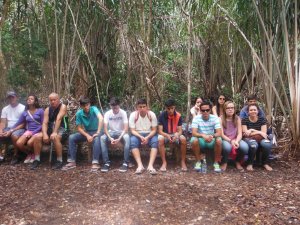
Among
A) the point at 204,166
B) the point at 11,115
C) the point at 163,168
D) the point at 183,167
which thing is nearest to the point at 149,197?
the point at 163,168

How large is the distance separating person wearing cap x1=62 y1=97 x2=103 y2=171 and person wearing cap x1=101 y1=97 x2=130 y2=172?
10 cm

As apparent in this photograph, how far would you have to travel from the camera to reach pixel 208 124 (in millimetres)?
4996

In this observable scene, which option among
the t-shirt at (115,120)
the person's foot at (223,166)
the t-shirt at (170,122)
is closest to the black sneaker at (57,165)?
the t-shirt at (115,120)

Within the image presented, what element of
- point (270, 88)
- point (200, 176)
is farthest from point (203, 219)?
point (270, 88)

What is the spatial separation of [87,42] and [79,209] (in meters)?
4.25

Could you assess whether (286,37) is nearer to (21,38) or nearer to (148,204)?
(148,204)

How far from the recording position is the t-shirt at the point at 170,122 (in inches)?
202

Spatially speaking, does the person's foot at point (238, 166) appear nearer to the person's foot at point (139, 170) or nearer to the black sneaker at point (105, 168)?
the person's foot at point (139, 170)

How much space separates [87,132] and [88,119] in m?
0.21

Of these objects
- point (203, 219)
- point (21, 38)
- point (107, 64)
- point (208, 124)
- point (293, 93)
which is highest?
point (21, 38)

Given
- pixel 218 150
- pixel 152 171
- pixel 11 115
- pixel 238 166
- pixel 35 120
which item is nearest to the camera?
pixel 152 171

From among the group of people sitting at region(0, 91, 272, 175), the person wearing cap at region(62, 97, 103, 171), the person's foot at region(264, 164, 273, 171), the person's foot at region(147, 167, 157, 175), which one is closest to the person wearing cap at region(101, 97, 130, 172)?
the group of people sitting at region(0, 91, 272, 175)

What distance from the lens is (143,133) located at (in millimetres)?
5164

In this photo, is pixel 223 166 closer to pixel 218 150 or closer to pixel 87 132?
pixel 218 150
